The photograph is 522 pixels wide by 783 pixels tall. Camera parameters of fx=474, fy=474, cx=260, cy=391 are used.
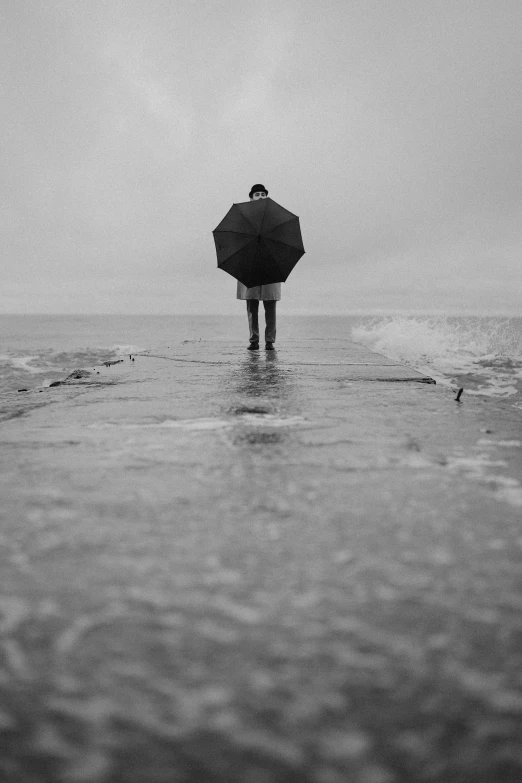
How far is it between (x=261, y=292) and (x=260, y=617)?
619 centimetres

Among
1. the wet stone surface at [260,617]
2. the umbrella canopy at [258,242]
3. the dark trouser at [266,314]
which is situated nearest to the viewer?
the wet stone surface at [260,617]

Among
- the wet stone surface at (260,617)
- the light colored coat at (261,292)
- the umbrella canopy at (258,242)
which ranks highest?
the umbrella canopy at (258,242)

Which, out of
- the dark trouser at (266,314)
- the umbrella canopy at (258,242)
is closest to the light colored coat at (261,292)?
the dark trouser at (266,314)

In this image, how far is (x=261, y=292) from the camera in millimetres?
6695

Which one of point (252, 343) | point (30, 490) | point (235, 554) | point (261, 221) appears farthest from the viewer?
point (252, 343)

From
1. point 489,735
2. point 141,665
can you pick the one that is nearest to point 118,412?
point 141,665

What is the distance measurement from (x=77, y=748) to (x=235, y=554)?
18.2 inches

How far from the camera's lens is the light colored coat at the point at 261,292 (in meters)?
6.68

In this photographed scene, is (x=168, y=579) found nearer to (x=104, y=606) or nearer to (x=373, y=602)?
(x=104, y=606)

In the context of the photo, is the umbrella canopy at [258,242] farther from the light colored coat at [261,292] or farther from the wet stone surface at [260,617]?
the wet stone surface at [260,617]

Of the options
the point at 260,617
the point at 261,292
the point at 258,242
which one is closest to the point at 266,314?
the point at 261,292

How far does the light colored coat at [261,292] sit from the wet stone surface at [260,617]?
17.0 feet

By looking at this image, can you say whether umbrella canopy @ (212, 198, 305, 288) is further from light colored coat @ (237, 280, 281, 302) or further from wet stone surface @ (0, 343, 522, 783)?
wet stone surface @ (0, 343, 522, 783)

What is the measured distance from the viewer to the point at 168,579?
2.86ft
